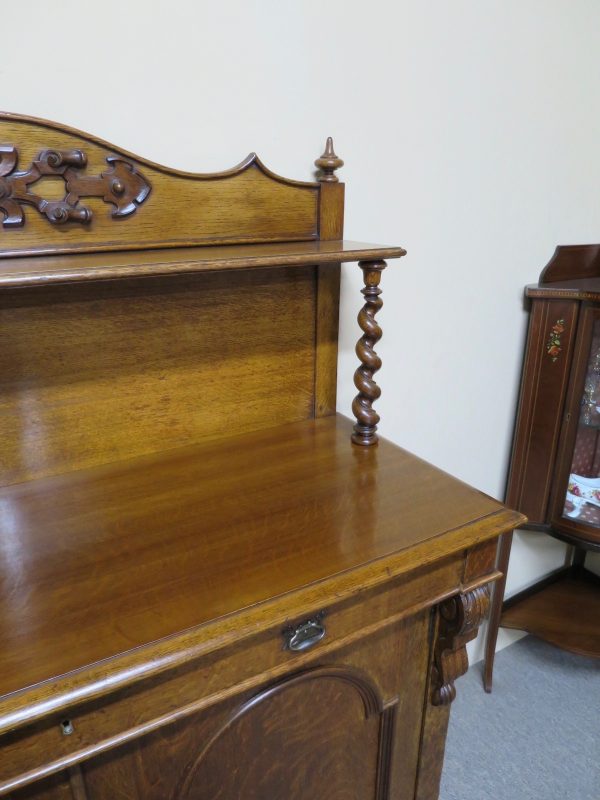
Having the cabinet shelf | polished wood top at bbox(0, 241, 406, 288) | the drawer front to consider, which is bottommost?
the cabinet shelf

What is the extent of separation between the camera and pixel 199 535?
867 millimetres

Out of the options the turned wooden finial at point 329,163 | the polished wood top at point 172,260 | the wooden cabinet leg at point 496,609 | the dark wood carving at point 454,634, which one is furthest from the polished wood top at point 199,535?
the wooden cabinet leg at point 496,609

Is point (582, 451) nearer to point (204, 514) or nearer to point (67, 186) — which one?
point (204, 514)

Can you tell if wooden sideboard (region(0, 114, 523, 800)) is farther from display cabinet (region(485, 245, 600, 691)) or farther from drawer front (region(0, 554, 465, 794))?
display cabinet (region(485, 245, 600, 691))

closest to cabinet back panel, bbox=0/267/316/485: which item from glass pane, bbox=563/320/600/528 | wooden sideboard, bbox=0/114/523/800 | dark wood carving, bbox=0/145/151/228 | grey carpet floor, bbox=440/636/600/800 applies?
wooden sideboard, bbox=0/114/523/800

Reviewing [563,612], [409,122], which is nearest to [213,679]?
[409,122]

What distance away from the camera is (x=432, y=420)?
1.57 metres

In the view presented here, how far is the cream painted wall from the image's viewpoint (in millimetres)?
957

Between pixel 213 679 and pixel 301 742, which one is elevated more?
pixel 213 679

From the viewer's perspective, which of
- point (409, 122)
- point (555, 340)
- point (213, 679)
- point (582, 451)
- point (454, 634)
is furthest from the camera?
point (582, 451)

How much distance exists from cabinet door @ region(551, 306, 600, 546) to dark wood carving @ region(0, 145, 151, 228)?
112 centimetres

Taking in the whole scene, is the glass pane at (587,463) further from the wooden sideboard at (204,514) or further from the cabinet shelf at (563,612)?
the wooden sideboard at (204,514)

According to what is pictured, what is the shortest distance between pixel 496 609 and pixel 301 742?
98cm

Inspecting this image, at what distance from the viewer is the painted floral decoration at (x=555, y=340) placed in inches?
62.3
